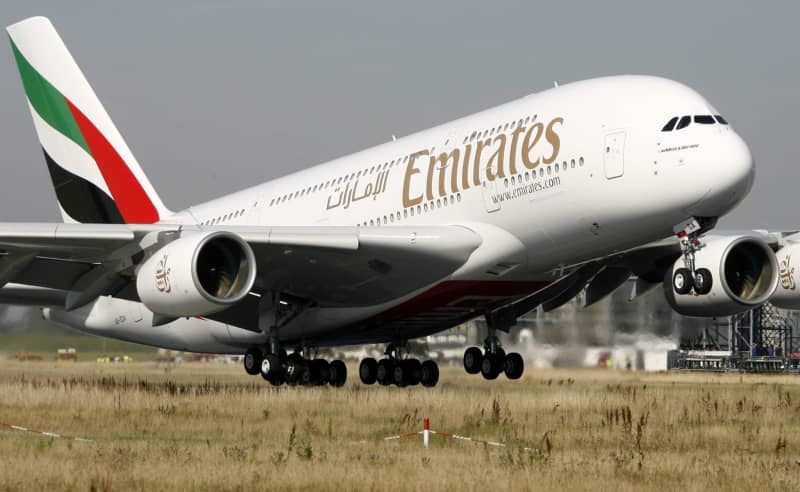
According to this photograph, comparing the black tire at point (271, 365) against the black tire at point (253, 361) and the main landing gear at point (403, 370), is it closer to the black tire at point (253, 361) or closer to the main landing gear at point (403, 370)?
the black tire at point (253, 361)

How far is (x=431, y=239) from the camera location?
74.8 feet

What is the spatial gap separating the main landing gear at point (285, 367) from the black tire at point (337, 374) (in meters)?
0.39

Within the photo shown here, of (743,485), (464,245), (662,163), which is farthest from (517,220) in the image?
(743,485)

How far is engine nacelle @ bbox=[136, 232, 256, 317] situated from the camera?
67.8ft

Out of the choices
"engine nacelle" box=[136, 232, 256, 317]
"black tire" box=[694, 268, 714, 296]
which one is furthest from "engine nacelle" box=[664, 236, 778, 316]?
"engine nacelle" box=[136, 232, 256, 317]

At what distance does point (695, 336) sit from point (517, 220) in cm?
1113

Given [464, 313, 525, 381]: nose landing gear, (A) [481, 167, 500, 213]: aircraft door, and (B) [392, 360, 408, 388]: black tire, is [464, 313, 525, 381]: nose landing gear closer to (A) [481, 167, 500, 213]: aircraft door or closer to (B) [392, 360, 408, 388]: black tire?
(B) [392, 360, 408, 388]: black tire

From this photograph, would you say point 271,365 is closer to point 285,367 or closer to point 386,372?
point 285,367

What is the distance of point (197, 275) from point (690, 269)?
8.10 m

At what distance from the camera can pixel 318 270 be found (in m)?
24.5

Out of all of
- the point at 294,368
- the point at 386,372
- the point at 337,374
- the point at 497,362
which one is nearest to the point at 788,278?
the point at 497,362

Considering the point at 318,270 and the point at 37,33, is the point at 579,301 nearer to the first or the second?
the point at 318,270

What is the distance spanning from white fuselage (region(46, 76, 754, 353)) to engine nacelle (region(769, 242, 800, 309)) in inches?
222

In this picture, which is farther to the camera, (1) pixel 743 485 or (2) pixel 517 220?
(2) pixel 517 220
